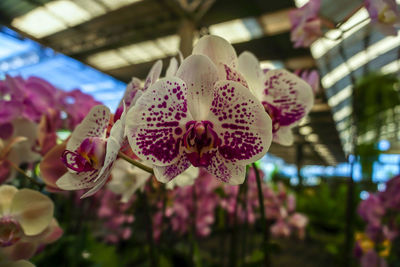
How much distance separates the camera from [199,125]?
0.24m

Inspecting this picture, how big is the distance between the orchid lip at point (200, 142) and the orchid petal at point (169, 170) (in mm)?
15

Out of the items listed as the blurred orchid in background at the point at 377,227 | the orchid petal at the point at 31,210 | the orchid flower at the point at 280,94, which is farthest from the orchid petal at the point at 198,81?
the blurred orchid in background at the point at 377,227

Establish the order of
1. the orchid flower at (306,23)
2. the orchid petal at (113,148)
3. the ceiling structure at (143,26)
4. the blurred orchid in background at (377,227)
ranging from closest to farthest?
the orchid petal at (113,148)
the orchid flower at (306,23)
the blurred orchid in background at (377,227)
the ceiling structure at (143,26)

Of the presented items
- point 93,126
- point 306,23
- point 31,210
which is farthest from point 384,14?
point 31,210

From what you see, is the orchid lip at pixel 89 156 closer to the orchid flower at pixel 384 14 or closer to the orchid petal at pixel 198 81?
the orchid petal at pixel 198 81

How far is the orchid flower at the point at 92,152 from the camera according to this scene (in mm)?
233

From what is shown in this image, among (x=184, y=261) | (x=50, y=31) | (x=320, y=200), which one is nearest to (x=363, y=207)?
(x=184, y=261)

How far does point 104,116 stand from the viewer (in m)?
0.26

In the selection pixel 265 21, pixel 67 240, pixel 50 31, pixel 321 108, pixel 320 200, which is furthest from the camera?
pixel 321 108

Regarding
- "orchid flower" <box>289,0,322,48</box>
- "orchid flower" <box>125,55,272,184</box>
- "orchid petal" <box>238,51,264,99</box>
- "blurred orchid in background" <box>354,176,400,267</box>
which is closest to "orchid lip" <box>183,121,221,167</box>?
"orchid flower" <box>125,55,272,184</box>

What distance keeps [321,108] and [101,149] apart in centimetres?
726

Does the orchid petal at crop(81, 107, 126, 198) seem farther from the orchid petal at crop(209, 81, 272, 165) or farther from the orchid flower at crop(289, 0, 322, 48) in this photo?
the orchid flower at crop(289, 0, 322, 48)

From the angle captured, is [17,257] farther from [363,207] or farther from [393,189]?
[363,207]

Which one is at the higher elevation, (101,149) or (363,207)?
(101,149)
